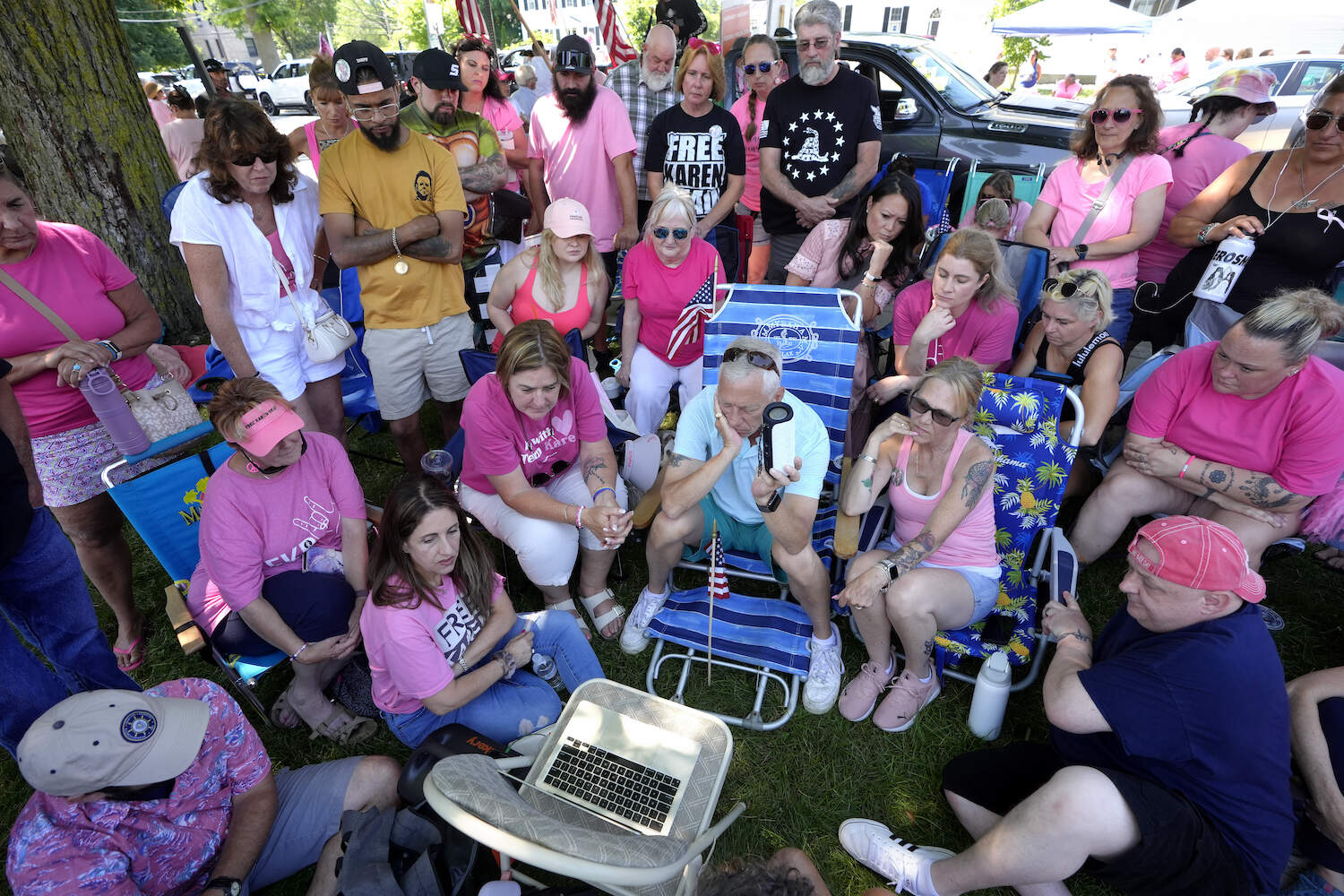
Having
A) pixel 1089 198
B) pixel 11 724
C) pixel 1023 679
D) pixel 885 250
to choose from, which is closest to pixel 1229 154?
pixel 1089 198

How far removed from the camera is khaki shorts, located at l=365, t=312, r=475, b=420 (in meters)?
3.48

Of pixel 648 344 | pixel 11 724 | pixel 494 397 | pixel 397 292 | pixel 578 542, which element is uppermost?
pixel 397 292

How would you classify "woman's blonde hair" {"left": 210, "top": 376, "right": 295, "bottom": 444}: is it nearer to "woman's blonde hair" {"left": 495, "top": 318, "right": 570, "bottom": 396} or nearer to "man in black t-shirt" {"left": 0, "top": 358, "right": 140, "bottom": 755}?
"man in black t-shirt" {"left": 0, "top": 358, "right": 140, "bottom": 755}

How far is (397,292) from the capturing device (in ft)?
11.0

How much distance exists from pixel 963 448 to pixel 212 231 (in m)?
3.23

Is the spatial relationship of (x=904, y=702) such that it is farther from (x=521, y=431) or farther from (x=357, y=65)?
(x=357, y=65)

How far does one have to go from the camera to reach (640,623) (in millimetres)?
3150

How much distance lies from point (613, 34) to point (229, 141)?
15.2ft

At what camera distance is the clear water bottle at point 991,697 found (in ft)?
8.47

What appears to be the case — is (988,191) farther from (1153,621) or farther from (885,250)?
(1153,621)

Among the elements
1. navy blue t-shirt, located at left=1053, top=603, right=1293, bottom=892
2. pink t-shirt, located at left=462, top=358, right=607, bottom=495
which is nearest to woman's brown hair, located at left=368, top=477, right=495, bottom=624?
pink t-shirt, located at left=462, top=358, right=607, bottom=495

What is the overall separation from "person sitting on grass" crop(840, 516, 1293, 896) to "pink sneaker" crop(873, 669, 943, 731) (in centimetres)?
73

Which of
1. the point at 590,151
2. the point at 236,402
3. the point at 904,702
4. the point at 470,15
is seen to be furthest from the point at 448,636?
the point at 470,15

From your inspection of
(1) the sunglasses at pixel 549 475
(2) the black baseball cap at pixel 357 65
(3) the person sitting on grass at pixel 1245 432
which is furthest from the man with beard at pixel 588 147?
(3) the person sitting on grass at pixel 1245 432
